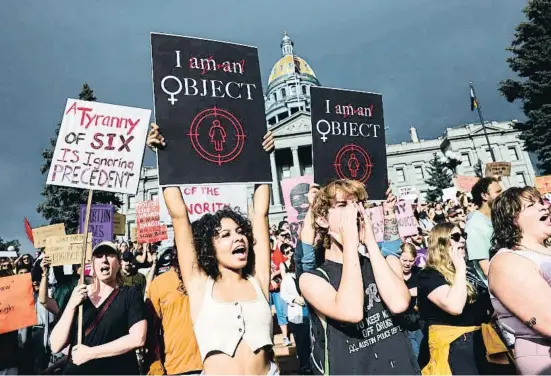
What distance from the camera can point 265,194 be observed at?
2.85 m

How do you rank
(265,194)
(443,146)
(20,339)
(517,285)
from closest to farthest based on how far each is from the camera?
(517,285) < (265,194) < (20,339) < (443,146)

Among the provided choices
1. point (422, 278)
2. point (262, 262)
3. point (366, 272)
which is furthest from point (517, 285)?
point (262, 262)

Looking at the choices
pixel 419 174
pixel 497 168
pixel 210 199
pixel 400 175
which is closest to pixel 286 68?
pixel 400 175

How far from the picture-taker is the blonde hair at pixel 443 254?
2.98m

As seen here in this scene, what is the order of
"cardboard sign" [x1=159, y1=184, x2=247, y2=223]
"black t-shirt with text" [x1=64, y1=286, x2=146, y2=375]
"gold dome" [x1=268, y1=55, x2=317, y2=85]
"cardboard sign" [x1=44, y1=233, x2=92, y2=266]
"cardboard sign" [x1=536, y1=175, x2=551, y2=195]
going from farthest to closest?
1. "gold dome" [x1=268, y1=55, x2=317, y2=85]
2. "cardboard sign" [x1=536, y1=175, x2=551, y2=195]
3. "cardboard sign" [x1=159, y1=184, x2=247, y2=223]
4. "cardboard sign" [x1=44, y1=233, x2=92, y2=266]
5. "black t-shirt with text" [x1=64, y1=286, x2=146, y2=375]

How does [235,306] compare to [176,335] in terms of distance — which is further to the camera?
[176,335]

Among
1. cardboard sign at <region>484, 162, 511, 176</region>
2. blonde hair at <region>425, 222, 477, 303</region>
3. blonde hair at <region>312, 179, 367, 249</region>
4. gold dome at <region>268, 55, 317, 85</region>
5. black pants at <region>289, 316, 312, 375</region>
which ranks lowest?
black pants at <region>289, 316, 312, 375</region>

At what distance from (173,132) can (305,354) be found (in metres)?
4.07

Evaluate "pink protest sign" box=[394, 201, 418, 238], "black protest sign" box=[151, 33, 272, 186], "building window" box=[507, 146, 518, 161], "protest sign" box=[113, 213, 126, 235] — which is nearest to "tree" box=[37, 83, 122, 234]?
"protest sign" box=[113, 213, 126, 235]

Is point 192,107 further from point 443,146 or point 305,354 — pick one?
point 443,146

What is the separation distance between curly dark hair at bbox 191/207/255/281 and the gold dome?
3311 inches

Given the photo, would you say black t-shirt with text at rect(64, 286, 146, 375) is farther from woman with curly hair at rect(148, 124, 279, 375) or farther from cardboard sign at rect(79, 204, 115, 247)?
cardboard sign at rect(79, 204, 115, 247)

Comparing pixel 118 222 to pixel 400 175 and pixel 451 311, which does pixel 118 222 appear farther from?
pixel 400 175

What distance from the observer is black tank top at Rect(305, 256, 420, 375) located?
6.11 ft
